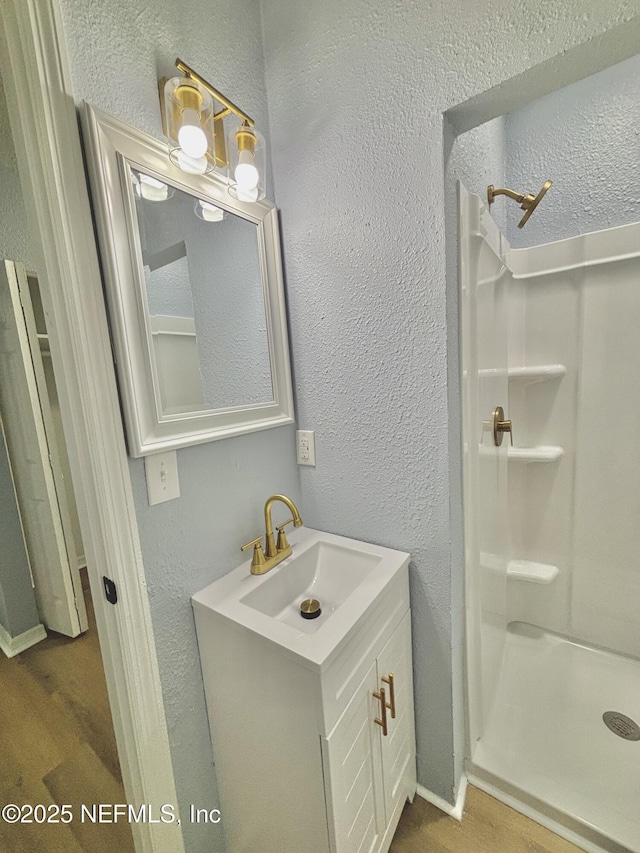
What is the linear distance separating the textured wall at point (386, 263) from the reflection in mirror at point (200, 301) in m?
0.17

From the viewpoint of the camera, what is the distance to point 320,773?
2.45 ft

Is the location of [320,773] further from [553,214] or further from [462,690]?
[553,214]

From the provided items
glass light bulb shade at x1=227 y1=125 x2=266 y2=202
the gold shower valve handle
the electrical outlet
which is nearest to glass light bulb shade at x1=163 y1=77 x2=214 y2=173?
glass light bulb shade at x1=227 y1=125 x2=266 y2=202

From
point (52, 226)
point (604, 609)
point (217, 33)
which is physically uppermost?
point (217, 33)

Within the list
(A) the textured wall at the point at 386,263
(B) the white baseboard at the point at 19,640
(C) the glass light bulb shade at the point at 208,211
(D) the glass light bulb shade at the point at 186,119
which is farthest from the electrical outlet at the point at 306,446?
(B) the white baseboard at the point at 19,640

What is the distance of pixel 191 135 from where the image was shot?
2.70 feet

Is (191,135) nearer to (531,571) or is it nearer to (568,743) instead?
(531,571)

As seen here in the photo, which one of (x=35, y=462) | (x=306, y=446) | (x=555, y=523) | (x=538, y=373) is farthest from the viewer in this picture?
(x=35, y=462)

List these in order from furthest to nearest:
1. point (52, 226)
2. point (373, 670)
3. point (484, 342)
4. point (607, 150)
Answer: point (607, 150)
point (484, 342)
point (373, 670)
point (52, 226)

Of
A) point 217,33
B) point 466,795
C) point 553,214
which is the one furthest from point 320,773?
point 553,214

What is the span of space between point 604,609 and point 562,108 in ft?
7.22

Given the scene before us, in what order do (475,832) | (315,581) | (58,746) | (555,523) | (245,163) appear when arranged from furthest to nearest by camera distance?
1. (555,523)
2. (58,746)
3. (315,581)
4. (475,832)
5. (245,163)

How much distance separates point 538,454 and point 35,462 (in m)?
2.50

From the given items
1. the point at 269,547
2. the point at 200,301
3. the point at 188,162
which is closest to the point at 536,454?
the point at 269,547
